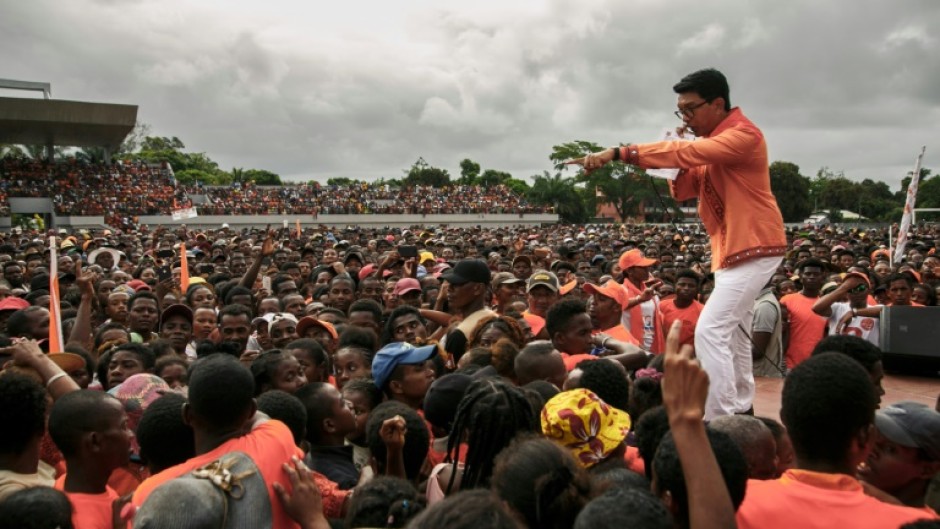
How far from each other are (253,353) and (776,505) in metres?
3.73

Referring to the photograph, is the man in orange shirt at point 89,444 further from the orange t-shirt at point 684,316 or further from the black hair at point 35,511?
the orange t-shirt at point 684,316

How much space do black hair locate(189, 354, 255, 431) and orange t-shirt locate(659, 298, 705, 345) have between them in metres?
4.55

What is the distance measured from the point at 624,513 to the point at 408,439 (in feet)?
4.46

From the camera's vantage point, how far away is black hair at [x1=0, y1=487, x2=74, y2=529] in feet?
6.73

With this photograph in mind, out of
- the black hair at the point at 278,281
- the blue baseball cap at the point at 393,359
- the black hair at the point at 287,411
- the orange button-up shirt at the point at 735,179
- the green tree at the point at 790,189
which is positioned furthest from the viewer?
the green tree at the point at 790,189

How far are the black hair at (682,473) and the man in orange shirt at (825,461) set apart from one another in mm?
88

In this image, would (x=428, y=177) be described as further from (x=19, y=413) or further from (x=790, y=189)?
(x=19, y=413)

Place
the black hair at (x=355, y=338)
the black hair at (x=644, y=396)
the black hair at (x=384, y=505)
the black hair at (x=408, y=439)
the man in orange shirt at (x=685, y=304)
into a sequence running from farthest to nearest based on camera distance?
the man in orange shirt at (x=685, y=304), the black hair at (x=355, y=338), the black hair at (x=644, y=396), the black hair at (x=408, y=439), the black hair at (x=384, y=505)

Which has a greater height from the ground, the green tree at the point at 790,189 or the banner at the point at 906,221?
the green tree at the point at 790,189

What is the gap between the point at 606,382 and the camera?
313 centimetres

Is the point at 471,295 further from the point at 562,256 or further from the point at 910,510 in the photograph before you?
the point at 562,256

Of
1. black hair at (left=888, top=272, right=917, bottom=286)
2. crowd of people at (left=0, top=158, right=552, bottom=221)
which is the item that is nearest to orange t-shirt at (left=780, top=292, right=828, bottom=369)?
black hair at (left=888, top=272, right=917, bottom=286)

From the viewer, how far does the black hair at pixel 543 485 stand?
78.5 inches

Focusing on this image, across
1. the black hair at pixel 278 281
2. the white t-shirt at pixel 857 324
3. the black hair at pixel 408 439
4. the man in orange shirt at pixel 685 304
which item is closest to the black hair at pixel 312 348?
the black hair at pixel 408 439
